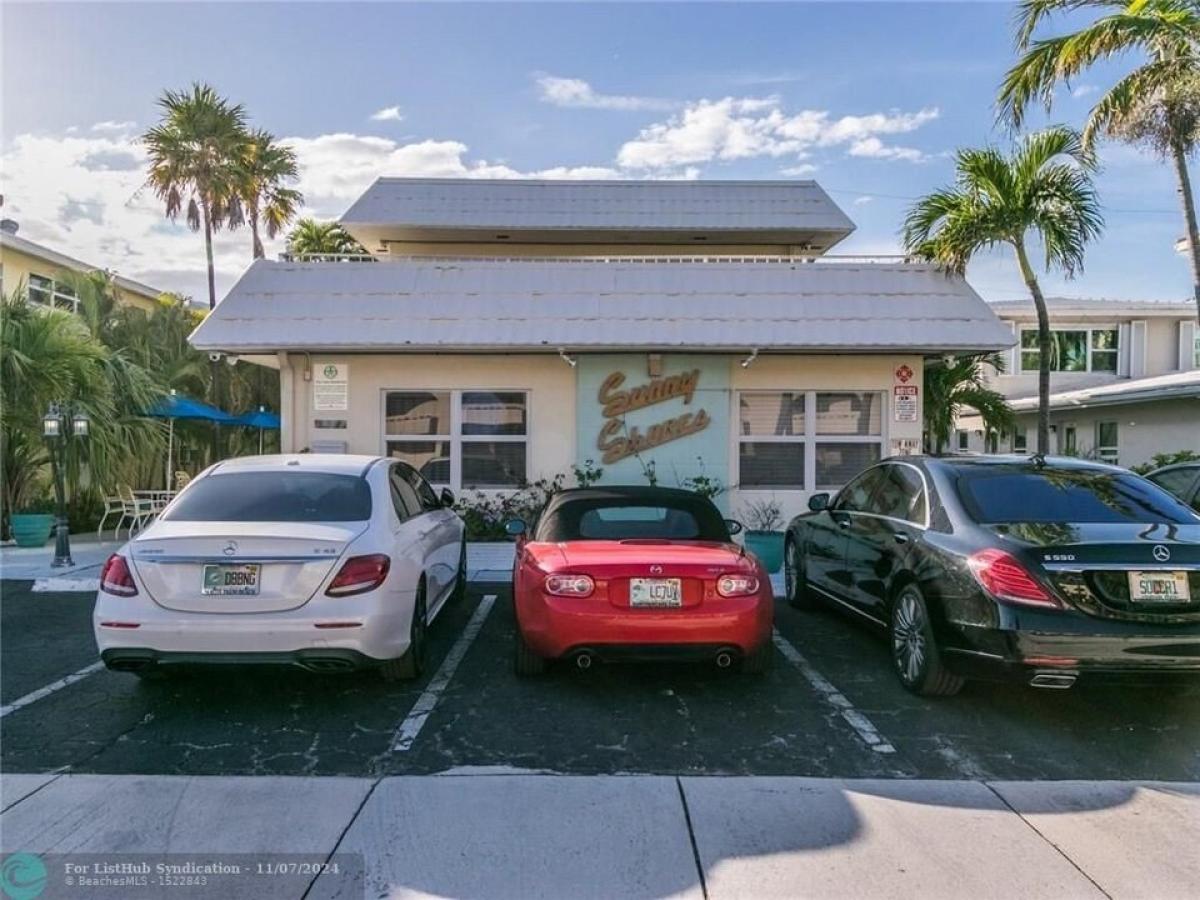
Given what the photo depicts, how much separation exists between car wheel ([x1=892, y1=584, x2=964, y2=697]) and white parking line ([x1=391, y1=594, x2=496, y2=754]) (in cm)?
312

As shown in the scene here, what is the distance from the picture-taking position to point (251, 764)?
431 cm

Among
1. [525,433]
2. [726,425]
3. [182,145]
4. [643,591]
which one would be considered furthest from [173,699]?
[182,145]

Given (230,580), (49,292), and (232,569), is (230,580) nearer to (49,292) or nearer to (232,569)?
(232,569)

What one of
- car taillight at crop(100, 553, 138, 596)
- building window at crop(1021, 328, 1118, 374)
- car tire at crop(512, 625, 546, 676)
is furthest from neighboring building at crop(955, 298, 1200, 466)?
car taillight at crop(100, 553, 138, 596)

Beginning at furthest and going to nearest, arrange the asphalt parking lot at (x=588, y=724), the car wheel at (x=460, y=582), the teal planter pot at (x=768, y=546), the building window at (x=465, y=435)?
the building window at (x=465, y=435) < the teal planter pot at (x=768, y=546) < the car wheel at (x=460, y=582) < the asphalt parking lot at (x=588, y=724)

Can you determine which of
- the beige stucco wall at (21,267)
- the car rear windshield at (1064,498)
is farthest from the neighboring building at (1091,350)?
the beige stucco wall at (21,267)

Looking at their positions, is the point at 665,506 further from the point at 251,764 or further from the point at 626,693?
the point at 251,764

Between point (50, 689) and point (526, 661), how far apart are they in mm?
3236

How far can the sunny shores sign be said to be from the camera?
39.5ft

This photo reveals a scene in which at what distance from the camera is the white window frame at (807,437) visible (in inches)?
479

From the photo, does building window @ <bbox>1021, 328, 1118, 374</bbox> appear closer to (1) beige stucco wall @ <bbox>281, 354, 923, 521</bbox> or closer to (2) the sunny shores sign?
(1) beige stucco wall @ <bbox>281, 354, 923, 521</bbox>

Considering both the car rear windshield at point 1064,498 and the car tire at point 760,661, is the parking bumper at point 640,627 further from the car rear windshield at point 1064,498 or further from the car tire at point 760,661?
the car rear windshield at point 1064,498

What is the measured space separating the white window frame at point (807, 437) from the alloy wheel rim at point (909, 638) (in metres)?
6.50

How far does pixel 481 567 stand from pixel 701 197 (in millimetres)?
10655
